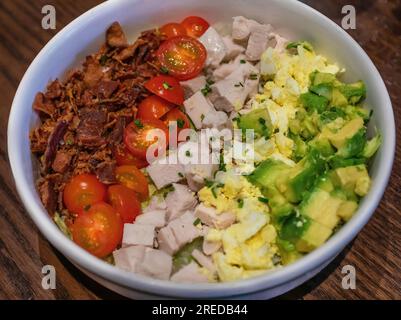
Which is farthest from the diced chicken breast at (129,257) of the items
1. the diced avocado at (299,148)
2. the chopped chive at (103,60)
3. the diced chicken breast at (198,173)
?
the chopped chive at (103,60)

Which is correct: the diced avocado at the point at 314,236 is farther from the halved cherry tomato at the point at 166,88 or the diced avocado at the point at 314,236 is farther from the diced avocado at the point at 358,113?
the halved cherry tomato at the point at 166,88

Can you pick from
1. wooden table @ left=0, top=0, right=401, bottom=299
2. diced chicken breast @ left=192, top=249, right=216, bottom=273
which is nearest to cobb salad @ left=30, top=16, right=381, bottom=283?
diced chicken breast @ left=192, top=249, right=216, bottom=273

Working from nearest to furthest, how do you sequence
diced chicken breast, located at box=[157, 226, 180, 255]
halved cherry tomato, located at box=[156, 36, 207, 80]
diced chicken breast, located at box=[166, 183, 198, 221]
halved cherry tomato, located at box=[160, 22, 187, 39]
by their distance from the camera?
diced chicken breast, located at box=[157, 226, 180, 255]
diced chicken breast, located at box=[166, 183, 198, 221]
halved cherry tomato, located at box=[156, 36, 207, 80]
halved cherry tomato, located at box=[160, 22, 187, 39]

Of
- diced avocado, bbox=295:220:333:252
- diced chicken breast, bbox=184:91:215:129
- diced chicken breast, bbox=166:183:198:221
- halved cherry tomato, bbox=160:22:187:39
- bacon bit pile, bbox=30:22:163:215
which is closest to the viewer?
diced avocado, bbox=295:220:333:252

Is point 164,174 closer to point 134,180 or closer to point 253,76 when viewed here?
point 134,180

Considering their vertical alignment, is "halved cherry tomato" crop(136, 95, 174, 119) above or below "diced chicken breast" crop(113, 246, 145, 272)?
above

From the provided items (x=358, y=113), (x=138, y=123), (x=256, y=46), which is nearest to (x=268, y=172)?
(x=358, y=113)

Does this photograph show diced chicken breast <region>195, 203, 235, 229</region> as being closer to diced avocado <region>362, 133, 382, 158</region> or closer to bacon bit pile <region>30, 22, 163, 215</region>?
bacon bit pile <region>30, 22, 163, 215</region>
